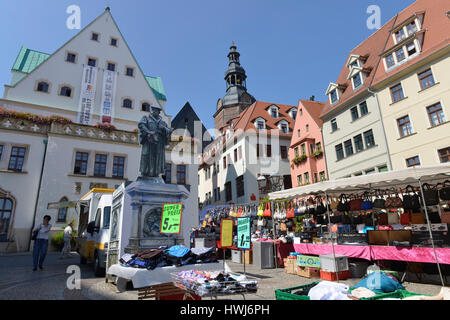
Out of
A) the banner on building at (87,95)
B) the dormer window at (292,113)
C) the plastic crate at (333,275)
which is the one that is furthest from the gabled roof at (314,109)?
the banner on building at (87,95)

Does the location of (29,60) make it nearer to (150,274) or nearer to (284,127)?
(284,127)

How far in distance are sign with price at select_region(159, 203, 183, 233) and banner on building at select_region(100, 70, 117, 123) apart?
73.0 feet

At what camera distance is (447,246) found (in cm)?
762

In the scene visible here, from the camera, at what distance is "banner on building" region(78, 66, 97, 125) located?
25906 millimetres

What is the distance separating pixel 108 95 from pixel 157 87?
8.39 meters

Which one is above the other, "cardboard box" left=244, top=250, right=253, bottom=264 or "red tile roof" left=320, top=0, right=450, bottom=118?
"red tile roof" left=320, top=0, right=450, bottom=118

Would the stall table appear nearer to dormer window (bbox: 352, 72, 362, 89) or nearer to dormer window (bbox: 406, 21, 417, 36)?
dormer window (bbox: 352, 72, 362, 89)

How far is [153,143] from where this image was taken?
961 centimetres

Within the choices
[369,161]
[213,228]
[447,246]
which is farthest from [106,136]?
[447,246]

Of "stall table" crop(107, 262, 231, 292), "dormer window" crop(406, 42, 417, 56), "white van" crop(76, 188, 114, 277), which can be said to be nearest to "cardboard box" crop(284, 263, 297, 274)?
"stall table" crop(107, 262, 231, 292)

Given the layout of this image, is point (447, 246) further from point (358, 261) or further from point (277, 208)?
point (277, 208)

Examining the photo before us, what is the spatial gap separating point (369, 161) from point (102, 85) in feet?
82.5

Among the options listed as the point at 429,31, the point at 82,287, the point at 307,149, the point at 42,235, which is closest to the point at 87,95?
the point at 42,235

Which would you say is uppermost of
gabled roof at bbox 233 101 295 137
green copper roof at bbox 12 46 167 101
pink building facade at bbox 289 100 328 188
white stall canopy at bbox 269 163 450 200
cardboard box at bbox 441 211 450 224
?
green copper roof at bbox 12 46 167 101
